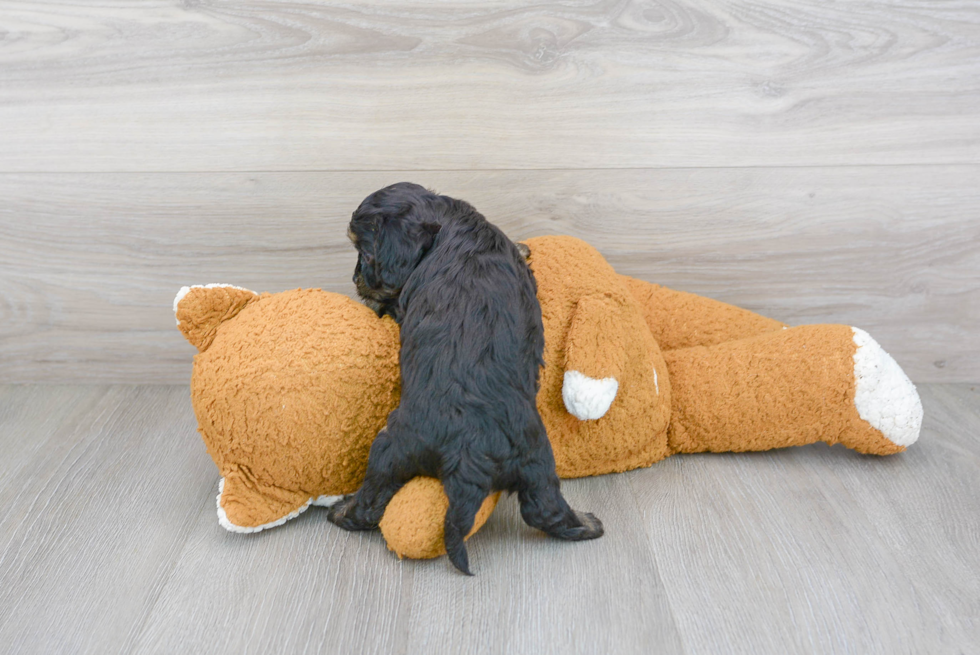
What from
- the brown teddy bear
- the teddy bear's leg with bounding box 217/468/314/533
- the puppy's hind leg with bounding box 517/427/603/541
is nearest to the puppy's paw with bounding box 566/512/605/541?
the puppy's hind leg with bounding box 517/427/603/541

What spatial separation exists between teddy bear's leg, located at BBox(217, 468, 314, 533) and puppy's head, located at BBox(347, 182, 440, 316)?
1.09ft

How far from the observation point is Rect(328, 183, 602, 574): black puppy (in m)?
0.90

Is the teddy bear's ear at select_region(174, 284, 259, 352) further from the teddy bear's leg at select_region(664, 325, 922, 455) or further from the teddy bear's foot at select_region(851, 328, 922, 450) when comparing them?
the teddy bear's foot at select_region(851, 328, 922, 450)

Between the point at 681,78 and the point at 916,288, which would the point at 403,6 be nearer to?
the point at 681,78

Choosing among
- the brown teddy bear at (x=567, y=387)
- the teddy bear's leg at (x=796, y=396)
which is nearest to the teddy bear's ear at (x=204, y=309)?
the brown teddy bear at (x=567, y=387)

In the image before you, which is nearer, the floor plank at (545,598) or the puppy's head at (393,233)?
the floor plank at (545,598)

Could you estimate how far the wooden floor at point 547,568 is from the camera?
849mm

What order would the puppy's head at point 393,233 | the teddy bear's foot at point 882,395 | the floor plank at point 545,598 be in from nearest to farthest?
the floor plank at point 545,598 → the puppy's head at point 393,233 → the teddy bear's foot at point 882,395

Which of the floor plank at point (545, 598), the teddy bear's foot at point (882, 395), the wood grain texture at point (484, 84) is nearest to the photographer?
the floor plank at point (545, 598)

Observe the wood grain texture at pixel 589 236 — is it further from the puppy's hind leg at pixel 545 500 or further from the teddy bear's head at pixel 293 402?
the puppy's hind leg at pixel 545 500

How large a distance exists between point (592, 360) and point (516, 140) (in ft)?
1.65

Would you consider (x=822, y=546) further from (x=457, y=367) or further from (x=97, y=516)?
(x=97, y=516)

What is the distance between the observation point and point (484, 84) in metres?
1.28

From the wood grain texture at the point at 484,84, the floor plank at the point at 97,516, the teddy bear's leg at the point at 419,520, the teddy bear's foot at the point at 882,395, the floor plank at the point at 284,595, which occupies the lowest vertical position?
the floor plank at the point at 97,516
